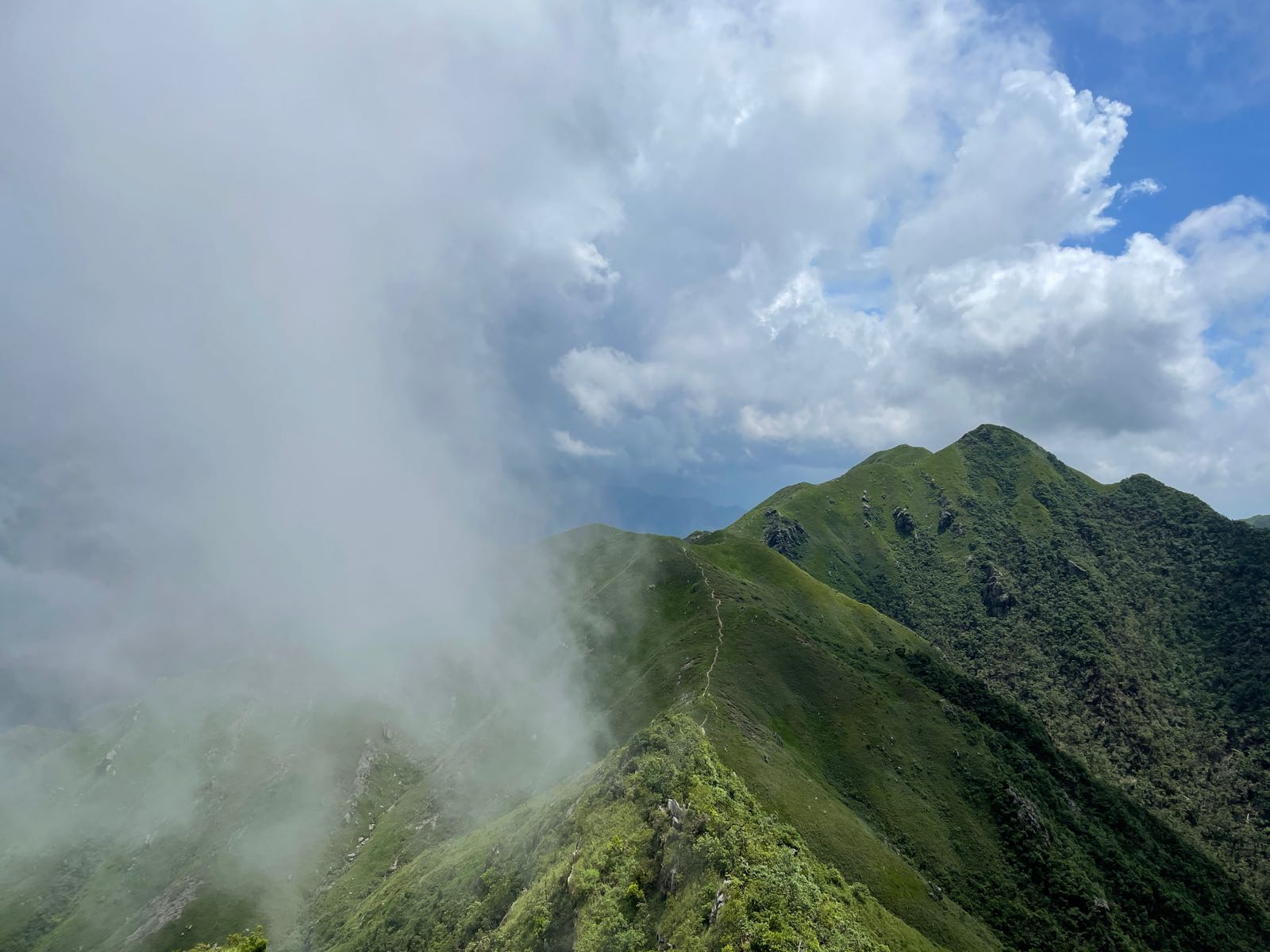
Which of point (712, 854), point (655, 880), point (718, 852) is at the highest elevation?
point (712, 854)

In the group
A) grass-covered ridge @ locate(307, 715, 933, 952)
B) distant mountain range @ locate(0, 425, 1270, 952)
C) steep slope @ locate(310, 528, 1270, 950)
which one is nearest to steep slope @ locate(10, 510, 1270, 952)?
grass-covered ridge @ locate(307, 715, 933, 952)

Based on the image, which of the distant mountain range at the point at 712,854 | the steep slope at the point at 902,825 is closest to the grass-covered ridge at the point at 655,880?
the distant mountain range at the point at 712,854

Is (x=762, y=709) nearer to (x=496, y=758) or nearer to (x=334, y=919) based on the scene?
(x=496, y=758)

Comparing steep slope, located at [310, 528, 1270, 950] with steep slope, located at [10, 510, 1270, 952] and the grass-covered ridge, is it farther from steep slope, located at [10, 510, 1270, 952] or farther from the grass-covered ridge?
the grass-covered ridge

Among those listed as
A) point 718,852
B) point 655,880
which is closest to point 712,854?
point 718,852

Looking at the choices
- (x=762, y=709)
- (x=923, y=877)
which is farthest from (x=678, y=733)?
(x=923, y=877)

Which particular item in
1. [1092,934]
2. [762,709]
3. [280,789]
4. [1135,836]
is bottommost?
[1135,836]

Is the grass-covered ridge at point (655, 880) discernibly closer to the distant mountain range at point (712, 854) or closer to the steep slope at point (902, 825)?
the distant mountain range at point (712, 854)

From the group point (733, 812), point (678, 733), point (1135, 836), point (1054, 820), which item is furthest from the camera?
point (1135, 836)

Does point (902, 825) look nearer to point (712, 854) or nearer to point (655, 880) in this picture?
point (655, 880)

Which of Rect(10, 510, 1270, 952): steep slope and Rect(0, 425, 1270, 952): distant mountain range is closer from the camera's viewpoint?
Rect(0, 425, 1270, 952): distant mountain range

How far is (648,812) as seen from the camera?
7362 cm

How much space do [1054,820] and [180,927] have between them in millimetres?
257701

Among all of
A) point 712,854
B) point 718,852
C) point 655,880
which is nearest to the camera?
point 718,852
